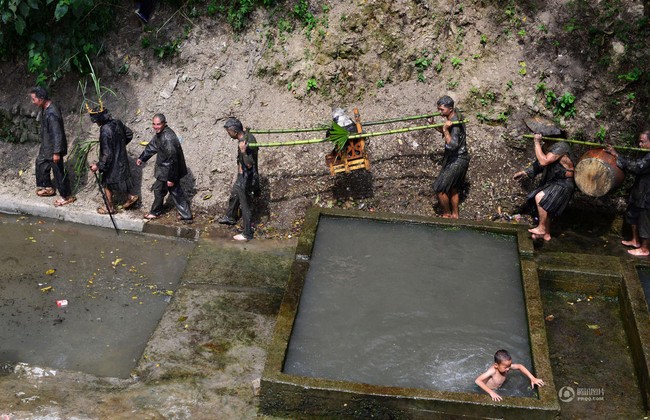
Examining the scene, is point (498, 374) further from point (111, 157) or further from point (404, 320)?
point (111, 157)

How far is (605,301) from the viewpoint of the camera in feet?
31.1

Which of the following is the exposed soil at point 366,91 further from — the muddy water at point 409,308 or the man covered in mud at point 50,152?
the muddy water at point 409,308

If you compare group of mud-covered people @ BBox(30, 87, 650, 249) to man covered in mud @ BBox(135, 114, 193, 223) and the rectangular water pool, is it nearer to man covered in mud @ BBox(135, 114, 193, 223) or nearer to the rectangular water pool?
man covered in mud @ BBox(135, 114, 193, 223)

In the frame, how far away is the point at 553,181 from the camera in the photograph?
10.3 meters

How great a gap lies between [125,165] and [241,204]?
6.12 feet

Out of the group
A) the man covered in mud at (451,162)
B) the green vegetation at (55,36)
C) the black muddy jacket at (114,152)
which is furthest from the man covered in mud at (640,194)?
the green vegetation at (55,36)

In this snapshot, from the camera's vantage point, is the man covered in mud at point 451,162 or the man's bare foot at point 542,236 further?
the man's bare foot at point 542,236

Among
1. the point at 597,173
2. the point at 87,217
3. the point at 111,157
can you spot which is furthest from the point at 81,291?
the point at 597,173

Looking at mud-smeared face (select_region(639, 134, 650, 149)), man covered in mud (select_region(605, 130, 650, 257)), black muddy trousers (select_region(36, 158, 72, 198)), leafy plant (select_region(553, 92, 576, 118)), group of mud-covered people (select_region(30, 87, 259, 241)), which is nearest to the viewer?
mud-smeared face (select_region(639, 134, 650, 149))

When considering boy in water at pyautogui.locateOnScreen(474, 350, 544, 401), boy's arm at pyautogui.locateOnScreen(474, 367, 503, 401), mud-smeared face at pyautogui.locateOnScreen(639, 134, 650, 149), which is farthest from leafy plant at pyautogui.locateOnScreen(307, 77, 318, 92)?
boy's arm at pyautogui.locateOnScreen(474, 367, 503, 401)

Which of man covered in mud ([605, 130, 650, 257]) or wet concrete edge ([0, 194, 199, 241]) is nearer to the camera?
man covered in mud ([605, 130, 650, 257])

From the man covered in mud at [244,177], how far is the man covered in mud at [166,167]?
0.73 m

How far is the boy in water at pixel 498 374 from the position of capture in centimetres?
744

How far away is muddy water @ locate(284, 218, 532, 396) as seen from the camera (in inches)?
310
